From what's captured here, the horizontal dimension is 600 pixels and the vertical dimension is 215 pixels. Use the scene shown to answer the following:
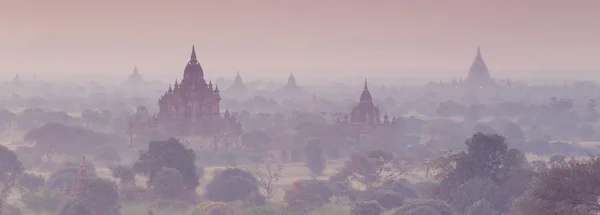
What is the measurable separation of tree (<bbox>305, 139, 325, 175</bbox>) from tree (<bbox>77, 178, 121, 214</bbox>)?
95.3 ft

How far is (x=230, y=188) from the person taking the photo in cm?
6138

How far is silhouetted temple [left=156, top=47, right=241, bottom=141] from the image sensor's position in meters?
87.1

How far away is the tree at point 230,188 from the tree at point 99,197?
9.57 m

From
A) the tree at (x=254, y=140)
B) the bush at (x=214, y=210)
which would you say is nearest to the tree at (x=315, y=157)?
the tree at (x=254, y=140)

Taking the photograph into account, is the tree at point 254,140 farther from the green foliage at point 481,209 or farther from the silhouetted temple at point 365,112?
the green foliage at point 481,209

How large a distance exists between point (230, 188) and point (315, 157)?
21393 millimetres

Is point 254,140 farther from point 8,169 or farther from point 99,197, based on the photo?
point 99,197

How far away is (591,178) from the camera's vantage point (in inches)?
1335

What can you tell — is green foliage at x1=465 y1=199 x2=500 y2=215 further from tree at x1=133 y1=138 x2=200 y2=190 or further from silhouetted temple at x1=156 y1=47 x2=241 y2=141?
silhouetted temple at x1=156 y1=47 x2=241 y2=141

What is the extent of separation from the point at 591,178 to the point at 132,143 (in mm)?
61492

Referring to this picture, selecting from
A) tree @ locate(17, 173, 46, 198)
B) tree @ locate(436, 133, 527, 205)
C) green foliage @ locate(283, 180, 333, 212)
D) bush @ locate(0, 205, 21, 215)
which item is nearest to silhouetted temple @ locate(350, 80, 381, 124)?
green foliage @ locate(283, 180, 333, 212)

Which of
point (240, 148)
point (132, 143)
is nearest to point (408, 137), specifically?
point (240, 148)

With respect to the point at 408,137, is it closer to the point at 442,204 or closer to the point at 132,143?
the point at 132,143

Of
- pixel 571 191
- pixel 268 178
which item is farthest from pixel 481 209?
pixel 268 178
